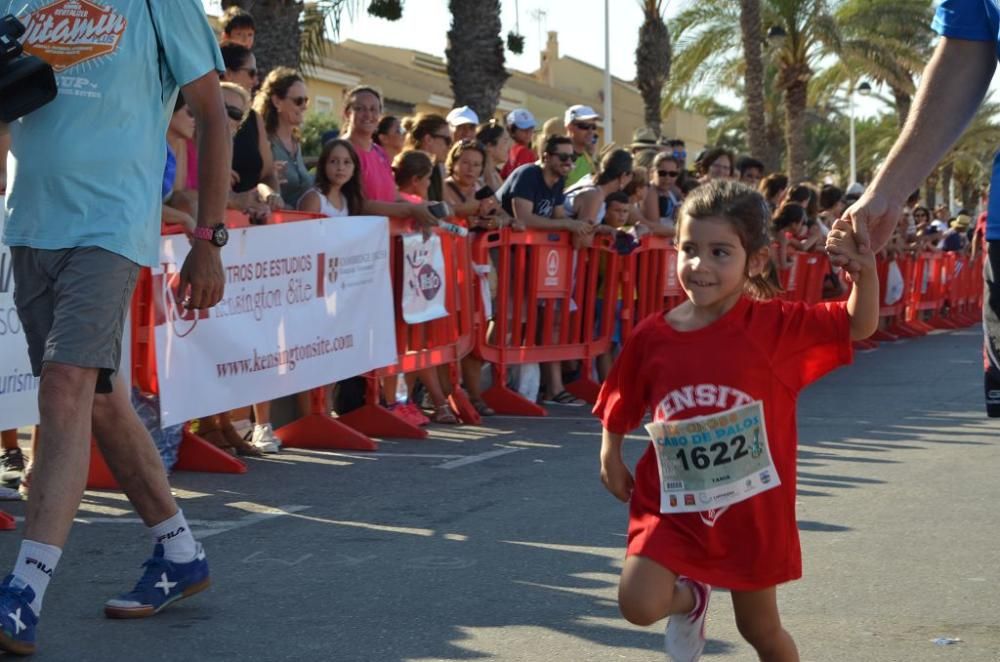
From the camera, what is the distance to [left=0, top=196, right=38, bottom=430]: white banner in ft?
21.8

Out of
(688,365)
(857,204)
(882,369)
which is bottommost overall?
(882,369)

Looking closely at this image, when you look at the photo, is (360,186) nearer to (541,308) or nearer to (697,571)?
(541,308)

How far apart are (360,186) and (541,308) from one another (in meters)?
2.49

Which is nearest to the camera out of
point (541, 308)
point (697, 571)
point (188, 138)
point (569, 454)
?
point (697, 571)

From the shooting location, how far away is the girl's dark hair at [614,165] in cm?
1217

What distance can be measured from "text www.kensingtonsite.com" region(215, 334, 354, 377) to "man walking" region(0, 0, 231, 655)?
3.24 m

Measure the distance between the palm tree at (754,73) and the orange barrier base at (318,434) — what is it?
84.7ft

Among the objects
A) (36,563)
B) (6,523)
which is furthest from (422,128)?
(36,563)

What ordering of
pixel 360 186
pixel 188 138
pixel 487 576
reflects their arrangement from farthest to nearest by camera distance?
pixel 360 186
pixel 188 138
pixel 487 576

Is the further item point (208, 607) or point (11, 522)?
point (11, 522)

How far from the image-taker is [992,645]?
4613mm

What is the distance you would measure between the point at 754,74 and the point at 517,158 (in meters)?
21.0

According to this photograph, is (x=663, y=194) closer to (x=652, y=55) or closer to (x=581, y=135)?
(x=581, y=135)

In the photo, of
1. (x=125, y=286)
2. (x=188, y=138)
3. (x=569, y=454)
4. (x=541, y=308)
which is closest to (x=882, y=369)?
(x=541, y=308)
